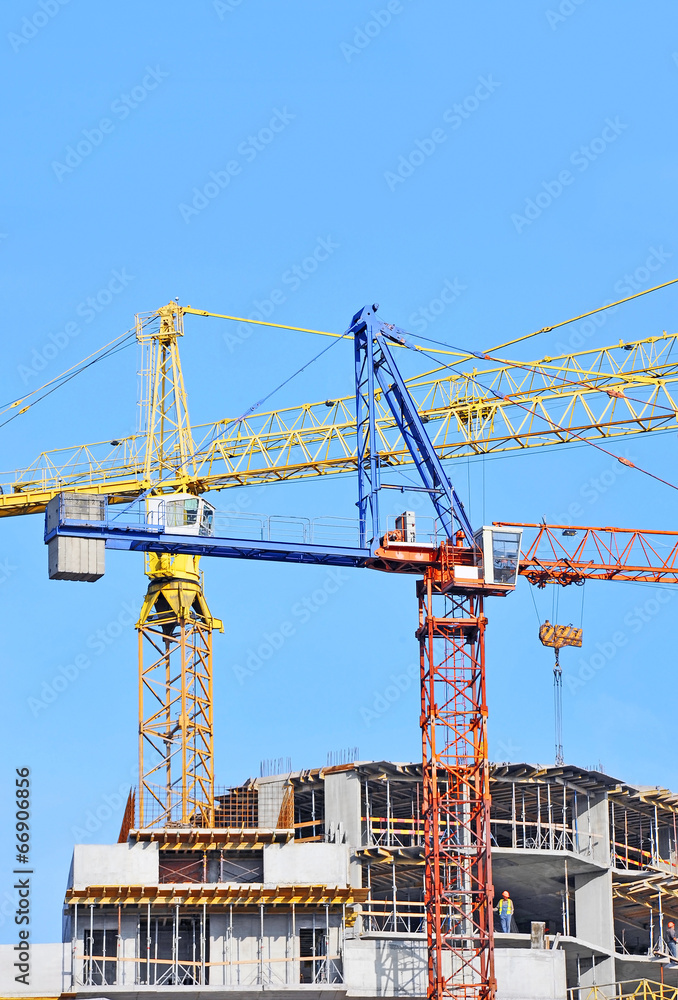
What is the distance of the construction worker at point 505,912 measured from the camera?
91750mm

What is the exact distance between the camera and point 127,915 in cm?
8712

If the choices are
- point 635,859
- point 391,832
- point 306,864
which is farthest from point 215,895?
point 635,859

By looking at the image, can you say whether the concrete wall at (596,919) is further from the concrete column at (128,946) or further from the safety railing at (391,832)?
A: the concrete column at (128,946)

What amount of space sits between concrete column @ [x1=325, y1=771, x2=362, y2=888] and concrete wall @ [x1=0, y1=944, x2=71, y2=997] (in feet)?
58.4

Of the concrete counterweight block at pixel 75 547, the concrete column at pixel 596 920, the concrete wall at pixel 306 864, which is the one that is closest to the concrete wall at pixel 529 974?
the concrete wall at pixel 306 864

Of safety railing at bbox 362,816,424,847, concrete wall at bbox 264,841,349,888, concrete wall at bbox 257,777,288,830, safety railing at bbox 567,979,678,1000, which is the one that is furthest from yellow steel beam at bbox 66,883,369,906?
safety railing at bbox 567,979,678,1000

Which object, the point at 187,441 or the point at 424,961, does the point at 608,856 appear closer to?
the point at 424,961

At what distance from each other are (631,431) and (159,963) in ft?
129

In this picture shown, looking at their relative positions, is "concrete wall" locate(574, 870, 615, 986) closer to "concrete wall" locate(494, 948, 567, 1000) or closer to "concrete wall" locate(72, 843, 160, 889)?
"concrete wall" locate(494, 948, 567, 1000)

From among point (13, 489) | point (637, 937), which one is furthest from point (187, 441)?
point (637, 937)

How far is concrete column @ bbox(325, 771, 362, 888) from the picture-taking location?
9725 cm

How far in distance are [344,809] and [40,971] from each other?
66.8ft

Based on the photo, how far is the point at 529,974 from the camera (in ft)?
290

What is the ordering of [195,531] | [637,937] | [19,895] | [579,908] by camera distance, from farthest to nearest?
[637,937], [579,908], [195,531], [19,895]
